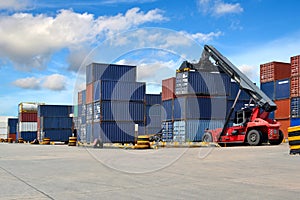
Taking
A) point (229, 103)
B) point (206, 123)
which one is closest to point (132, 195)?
point (206, 123)

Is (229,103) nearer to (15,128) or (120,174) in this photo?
(120,174)

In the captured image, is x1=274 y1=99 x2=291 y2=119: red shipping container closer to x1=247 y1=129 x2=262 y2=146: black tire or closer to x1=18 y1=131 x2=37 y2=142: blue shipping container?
x1=247 y1=129 x2=262 y2=146: black tire

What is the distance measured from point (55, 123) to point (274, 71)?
42080mm

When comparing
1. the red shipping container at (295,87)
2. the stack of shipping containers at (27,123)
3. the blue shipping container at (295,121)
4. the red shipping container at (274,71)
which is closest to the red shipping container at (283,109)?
the red shipping container at (295,87)

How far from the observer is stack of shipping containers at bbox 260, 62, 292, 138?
39.9 m

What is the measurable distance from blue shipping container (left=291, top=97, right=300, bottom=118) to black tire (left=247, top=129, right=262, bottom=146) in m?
13.0

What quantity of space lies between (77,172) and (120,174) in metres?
1.65

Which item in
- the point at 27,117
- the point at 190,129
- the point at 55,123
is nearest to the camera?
the point at 190,129

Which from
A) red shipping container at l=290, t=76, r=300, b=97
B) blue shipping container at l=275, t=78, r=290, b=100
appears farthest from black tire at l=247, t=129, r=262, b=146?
blue shipping container at l=275, t=78, r=290, b=100

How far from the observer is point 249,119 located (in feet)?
91.3

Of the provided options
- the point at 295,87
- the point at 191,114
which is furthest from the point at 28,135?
the point at 295,87

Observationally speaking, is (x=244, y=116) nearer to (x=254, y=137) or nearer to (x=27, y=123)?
(x=254, y=137)

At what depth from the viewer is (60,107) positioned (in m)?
69.3

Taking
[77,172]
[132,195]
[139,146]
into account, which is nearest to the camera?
[132,195]
